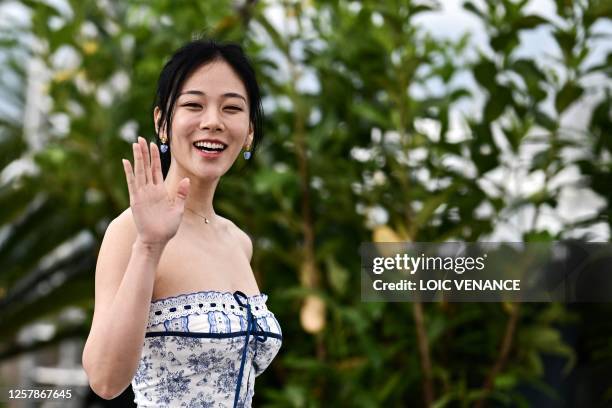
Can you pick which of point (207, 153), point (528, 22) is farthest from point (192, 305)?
point (528, 22)

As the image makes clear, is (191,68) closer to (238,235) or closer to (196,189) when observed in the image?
(196,189)

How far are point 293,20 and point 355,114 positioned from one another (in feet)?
1.05

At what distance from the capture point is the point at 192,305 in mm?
869

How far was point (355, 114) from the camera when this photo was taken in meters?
2.55

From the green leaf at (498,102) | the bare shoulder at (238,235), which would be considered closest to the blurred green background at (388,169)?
the green leaf at (498,102)

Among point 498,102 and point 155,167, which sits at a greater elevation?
point 498,102

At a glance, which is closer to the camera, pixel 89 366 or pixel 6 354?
pixel 89 366

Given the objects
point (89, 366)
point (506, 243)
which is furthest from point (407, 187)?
point (89, 366)

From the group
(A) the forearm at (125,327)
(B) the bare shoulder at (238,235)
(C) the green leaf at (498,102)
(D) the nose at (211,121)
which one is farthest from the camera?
(C) the green leaf at (498,102)

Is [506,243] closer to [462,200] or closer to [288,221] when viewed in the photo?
[462,200]

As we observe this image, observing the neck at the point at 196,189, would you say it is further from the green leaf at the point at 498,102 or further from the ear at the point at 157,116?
the green leaf at the point at 498,102

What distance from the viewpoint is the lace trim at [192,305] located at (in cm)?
85

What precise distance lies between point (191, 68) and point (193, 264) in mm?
200

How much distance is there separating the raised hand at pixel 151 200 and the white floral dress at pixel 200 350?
4.4 inches
